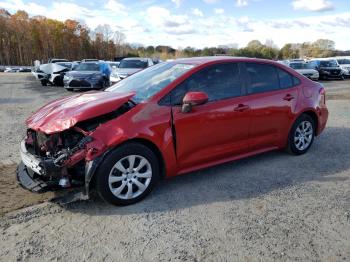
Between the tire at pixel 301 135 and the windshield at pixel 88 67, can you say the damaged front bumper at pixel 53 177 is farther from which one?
the windshield at pixel 88 67

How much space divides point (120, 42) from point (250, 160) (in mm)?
108153

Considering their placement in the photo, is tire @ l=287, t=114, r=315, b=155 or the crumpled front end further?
tire @ l=287, t=114, r=315, b=155

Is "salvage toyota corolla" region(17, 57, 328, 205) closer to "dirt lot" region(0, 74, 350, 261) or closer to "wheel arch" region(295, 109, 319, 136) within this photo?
"dirt lot" region(0, 74, 350, 261)

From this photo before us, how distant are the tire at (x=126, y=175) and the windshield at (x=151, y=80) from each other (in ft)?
2.23

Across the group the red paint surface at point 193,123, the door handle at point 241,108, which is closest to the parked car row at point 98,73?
the red paint surface at point 193,123

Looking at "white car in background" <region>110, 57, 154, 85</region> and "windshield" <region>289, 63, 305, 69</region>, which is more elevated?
"white car in background" <region>110, 57, 154, 85</region>

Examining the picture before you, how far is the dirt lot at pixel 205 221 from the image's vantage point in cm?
307

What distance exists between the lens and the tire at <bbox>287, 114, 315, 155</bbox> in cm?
555

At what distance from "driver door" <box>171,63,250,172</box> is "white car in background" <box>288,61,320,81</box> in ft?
65.4

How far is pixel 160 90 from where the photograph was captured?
4207 mm

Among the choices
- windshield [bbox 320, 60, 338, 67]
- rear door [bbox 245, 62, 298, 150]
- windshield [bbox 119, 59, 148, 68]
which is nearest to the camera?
rear door [bbox 245, 62, 298, 150]

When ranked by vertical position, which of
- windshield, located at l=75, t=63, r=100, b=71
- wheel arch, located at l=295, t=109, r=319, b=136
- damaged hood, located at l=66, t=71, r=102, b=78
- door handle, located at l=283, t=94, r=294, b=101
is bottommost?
wheel arch, located at l=295, t=109, r=319, b=136

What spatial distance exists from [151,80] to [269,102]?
1.76 meters

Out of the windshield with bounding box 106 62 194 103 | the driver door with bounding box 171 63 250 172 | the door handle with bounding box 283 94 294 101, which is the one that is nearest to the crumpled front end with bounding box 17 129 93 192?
the windshield with bounding box 106 62 194 103
